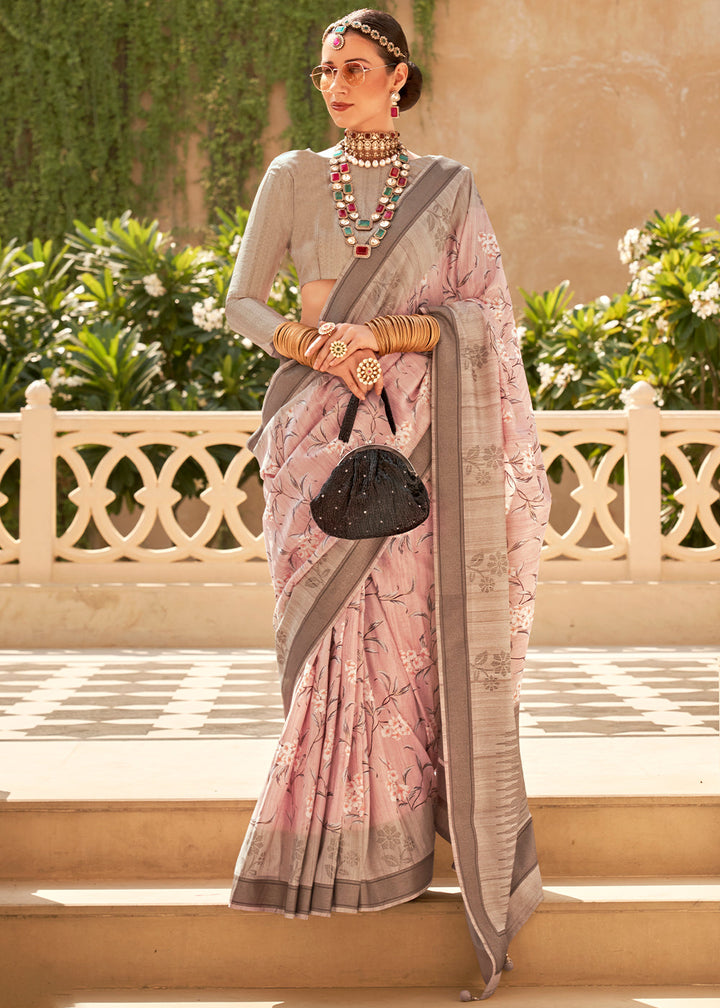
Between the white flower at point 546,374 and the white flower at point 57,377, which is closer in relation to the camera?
the white flower at point 57,377

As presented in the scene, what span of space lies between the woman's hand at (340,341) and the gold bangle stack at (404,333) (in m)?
0.02

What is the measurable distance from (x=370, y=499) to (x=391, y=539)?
194 millimetres

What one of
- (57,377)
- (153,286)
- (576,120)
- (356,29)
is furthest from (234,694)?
(576,120)

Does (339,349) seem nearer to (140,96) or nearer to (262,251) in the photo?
(262,251)

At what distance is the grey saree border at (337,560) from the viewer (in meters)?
2.27

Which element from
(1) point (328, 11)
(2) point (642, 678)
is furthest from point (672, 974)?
(1) point (328, 11)

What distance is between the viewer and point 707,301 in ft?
21.7

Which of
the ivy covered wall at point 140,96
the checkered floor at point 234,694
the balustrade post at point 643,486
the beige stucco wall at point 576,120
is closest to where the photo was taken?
the checkered floor at point 234,694

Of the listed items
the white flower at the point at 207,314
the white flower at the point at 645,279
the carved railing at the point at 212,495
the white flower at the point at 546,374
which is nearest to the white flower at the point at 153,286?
the white flower at the point at 207,314

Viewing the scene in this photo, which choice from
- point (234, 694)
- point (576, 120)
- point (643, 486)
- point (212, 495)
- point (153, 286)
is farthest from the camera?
point (576, 120)

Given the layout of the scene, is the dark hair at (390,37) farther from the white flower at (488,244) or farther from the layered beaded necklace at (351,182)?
the white flower at (488,244)

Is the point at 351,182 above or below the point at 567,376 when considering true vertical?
below

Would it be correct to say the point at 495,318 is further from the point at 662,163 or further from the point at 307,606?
the point at 662,163

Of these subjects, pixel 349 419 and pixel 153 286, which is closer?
pixel 349 419
